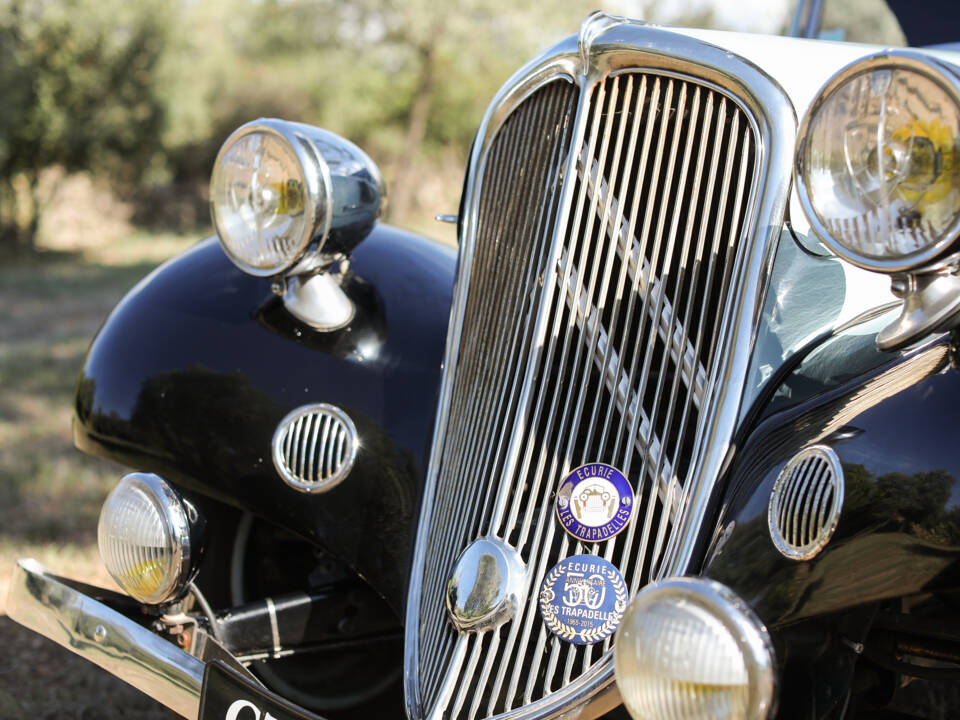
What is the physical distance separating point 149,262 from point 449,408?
12.2 meters

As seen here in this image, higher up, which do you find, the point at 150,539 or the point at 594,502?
the point at 594,502

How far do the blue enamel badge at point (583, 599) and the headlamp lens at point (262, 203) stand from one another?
852 mm

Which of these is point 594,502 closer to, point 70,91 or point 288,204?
point 288,204

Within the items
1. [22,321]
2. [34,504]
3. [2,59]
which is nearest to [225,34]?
[2,59]

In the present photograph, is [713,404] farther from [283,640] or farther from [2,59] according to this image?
[2,59]

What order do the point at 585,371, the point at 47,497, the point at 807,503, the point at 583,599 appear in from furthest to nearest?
the point at 47,497
the point at 585,371
the point at 583,599
the point at 807,503

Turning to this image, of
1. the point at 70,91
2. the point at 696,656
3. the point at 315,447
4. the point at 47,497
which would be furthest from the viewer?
the point at 70,91

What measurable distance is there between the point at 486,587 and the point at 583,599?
0.51ft

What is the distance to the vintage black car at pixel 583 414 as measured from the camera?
1227 millimetres

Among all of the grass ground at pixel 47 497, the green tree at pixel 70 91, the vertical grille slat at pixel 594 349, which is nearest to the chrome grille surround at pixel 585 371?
the vertical grille slat at pixel 594 349

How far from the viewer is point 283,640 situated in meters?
1.92

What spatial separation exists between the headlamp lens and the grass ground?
131cm

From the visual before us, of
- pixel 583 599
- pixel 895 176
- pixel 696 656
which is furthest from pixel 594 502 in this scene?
pixel 895 176

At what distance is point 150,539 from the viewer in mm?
1752
